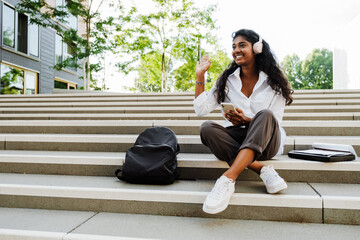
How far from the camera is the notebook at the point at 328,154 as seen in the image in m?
2.30

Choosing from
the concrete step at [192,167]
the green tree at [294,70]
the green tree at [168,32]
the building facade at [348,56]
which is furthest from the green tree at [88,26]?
the green tree at [294,70]

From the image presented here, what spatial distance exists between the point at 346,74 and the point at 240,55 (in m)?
13.7

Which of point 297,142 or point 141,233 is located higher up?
point 297,142

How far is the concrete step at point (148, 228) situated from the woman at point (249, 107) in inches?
10.9

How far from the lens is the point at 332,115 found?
156 inches

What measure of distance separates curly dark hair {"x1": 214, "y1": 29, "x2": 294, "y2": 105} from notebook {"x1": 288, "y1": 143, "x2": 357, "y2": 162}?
1.64 ft

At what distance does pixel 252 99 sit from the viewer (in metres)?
2.41

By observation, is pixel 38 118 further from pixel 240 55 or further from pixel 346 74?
pixel 346 74

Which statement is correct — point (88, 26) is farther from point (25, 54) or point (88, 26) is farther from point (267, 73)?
point (267, 73)

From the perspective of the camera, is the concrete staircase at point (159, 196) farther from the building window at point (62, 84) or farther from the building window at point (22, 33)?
the building window at point (62, 84)

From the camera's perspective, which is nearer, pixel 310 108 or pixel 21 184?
pixel 21 184

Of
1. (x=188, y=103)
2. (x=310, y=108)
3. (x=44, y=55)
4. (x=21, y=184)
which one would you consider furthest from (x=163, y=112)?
(x=44, y=55)

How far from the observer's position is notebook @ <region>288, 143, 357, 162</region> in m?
2.30

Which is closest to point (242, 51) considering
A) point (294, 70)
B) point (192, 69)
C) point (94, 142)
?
point (94, 142)
